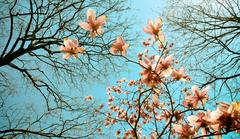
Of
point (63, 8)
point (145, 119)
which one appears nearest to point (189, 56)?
point (145, 119)

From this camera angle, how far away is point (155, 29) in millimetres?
1874

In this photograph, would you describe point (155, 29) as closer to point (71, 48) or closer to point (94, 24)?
point (94, 24)

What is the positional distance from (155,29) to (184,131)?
2.35 feet

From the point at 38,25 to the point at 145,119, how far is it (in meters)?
3.54

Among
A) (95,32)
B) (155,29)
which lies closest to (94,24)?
(95,32)

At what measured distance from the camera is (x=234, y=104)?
1.15 m

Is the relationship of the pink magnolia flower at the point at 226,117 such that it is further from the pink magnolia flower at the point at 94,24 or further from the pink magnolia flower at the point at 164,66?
the pink magnolia flower at the point at 94,24

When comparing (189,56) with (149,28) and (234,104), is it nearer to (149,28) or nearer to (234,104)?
(149,28)

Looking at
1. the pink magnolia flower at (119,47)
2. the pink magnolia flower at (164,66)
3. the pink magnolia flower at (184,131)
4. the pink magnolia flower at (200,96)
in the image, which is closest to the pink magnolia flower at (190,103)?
the pink magnolia flower at (200,96)

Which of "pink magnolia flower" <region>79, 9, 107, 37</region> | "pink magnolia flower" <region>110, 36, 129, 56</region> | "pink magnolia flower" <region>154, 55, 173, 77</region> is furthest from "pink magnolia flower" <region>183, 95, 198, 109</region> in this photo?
"pink magnolia flower" <region>79, 9, 107, 37</region>

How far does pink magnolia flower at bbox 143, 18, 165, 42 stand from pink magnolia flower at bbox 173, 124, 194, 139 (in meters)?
0.65

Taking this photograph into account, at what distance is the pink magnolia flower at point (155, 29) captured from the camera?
1868 mm

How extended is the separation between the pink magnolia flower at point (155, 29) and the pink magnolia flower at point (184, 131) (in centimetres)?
65

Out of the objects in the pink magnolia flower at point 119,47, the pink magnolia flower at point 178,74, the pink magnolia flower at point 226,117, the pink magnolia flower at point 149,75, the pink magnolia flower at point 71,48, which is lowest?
the pink magnolia flower at point 226,117
